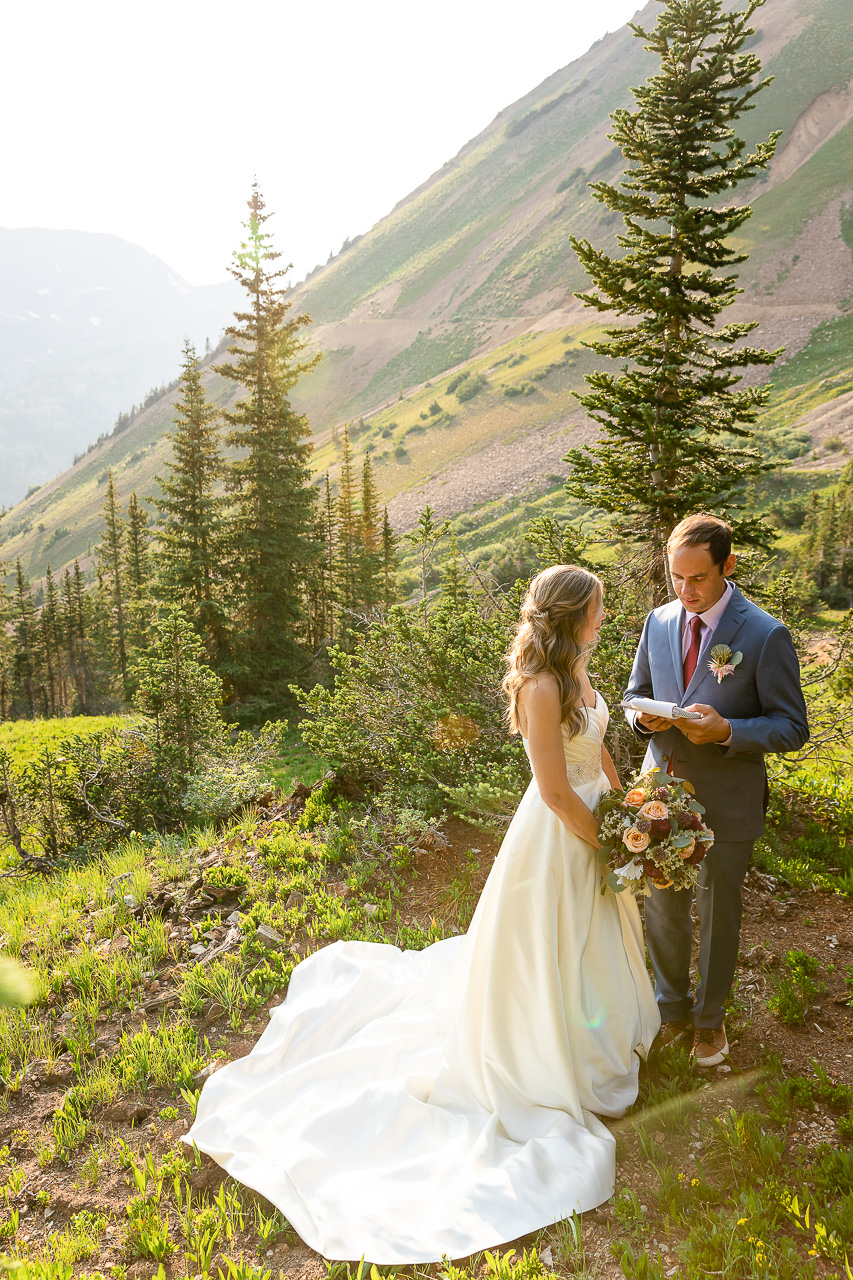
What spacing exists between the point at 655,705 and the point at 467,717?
3.70 m

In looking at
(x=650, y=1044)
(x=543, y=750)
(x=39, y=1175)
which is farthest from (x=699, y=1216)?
(x=39, y=1175)

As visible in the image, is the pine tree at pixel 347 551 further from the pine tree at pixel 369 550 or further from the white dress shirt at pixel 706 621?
the white dress shirt at pixel 706 621

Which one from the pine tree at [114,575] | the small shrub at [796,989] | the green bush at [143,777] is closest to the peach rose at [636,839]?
the small shrub at [796,989]

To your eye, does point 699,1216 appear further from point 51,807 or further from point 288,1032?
point 51,807

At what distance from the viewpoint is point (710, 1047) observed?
3.87 metres

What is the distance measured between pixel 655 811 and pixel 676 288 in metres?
6.31

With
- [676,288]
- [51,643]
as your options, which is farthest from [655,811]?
[51,643]

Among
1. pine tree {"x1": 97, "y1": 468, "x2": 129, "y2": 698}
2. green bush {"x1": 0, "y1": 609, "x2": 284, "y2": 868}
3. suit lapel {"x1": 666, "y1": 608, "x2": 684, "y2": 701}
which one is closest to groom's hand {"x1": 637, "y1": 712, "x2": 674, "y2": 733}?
suit lapel {"x1": 666, "y1": 608, "x2": 684, "y2": 701}

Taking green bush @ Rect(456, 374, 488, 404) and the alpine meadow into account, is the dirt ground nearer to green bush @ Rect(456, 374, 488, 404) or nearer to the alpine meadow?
the alpine meadow

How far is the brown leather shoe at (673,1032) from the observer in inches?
159

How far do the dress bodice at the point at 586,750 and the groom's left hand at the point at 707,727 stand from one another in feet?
1.52

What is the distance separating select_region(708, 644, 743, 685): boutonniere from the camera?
11.2 feet

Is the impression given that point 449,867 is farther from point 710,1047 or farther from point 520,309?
point 520,309

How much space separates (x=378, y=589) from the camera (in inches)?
1193
